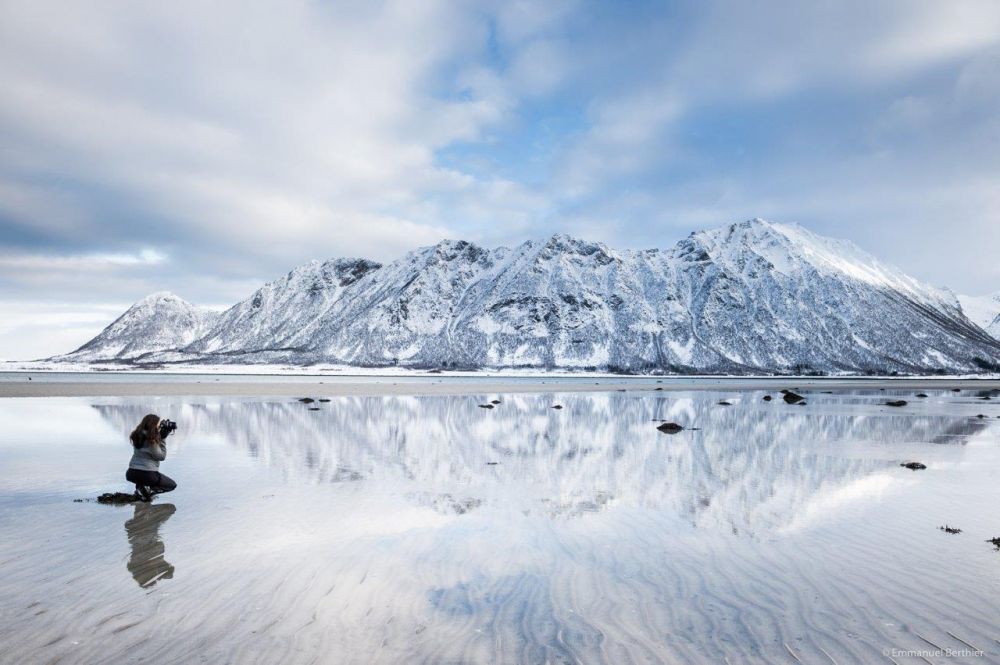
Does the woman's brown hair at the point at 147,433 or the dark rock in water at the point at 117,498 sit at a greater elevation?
the woman's brown hair at the point at 147,433

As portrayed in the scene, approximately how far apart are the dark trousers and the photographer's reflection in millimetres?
675

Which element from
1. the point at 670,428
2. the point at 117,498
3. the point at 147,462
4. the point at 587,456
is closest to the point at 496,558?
the point at 147,462

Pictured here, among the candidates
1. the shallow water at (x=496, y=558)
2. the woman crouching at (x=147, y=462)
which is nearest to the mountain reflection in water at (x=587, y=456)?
the shallow water at (x=496, y=558)

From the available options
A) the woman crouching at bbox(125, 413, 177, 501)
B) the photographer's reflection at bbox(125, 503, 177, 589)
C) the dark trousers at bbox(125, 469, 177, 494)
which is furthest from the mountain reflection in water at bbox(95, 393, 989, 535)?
the photographer's reflection at bbox(125, 503, 177, 589)

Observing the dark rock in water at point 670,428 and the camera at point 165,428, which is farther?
the dark rock in water at point 670,428

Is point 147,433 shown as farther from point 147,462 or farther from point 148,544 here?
point 148,544

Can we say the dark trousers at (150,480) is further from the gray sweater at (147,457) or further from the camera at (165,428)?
the camera at (165,428)

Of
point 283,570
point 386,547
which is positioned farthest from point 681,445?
point 283,570

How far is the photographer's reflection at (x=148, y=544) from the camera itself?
376 inches

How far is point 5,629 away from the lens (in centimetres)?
737

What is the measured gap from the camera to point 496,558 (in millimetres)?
10922

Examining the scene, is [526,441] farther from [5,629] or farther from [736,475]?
[5,629]

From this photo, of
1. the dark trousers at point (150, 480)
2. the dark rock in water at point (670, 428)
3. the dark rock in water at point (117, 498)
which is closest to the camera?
the dark rock in water at point (117, 498)

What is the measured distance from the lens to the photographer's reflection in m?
9.55
